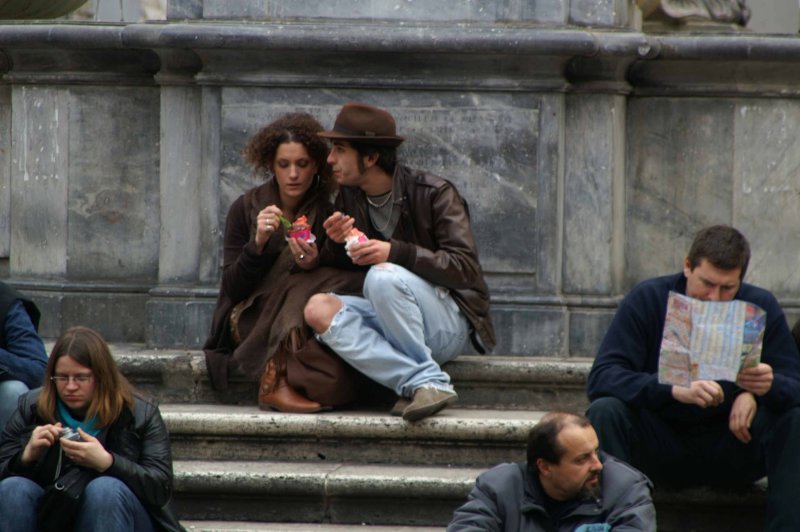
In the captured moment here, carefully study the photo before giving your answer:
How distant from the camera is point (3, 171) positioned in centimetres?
839

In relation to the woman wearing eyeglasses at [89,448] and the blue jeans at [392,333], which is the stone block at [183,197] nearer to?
the blue jeans at [392,333]

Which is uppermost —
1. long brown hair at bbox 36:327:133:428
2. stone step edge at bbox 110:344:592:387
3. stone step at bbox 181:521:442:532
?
long brown hair at bbox 36:327:133:428

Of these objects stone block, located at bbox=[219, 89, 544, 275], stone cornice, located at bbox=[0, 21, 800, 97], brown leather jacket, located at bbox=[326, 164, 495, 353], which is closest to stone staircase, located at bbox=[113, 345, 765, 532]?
brown leather jacket, located at bbox=[326, 164, 495, 353]

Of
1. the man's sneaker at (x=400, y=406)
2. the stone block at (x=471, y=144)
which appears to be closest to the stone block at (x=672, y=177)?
the stone block at (x=471, y=144)

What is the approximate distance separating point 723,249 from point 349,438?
161 centimetres

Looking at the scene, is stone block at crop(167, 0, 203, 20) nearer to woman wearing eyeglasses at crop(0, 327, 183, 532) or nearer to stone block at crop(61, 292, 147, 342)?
stone block at crop(61, 292, 147, 342)

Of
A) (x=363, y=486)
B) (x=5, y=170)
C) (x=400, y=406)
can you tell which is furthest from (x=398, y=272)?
(x=5, y=170)

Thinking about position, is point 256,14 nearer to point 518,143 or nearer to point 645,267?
point 518,143

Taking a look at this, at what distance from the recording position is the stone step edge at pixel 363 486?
6.59 m

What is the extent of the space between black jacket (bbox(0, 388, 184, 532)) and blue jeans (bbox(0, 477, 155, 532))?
6 cm

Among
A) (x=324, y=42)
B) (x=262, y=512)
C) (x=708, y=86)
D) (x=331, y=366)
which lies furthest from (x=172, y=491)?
(x=708, y=86)

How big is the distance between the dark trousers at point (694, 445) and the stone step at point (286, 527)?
74 centimetres

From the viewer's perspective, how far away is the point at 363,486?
660cm

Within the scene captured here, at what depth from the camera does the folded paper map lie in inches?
242
